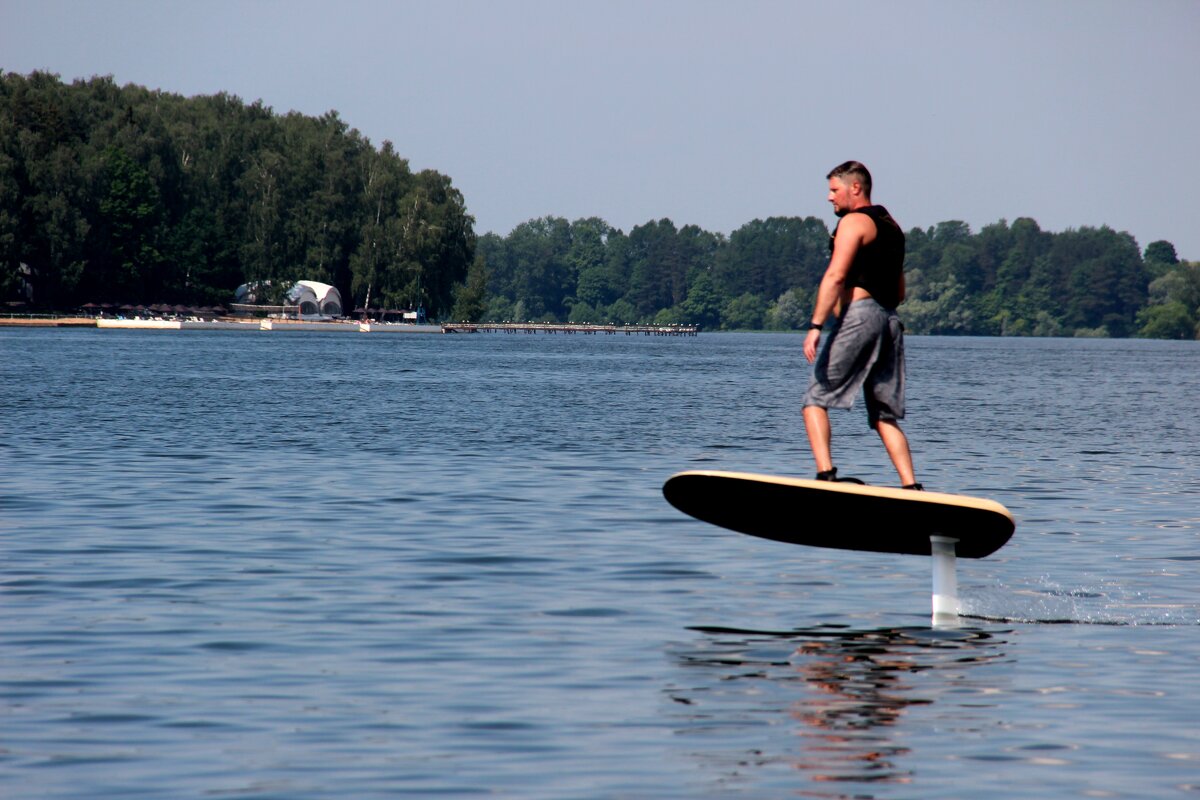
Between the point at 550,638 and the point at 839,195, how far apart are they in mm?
3321

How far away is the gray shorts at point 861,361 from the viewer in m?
10.4

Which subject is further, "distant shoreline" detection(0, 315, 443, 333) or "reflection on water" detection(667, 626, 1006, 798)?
"distant shoreline" detection(0, 315, 443, 333)

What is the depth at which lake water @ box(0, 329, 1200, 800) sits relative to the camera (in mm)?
7516

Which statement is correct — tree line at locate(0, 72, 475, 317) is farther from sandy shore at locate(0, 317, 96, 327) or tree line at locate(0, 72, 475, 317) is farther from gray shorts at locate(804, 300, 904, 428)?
gray shorts at locate(804, 300, 904, 428)

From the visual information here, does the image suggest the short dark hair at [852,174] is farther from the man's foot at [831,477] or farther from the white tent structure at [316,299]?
the white tent structure at [316,299]

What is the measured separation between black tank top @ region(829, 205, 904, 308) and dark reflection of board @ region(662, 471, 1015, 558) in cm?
126

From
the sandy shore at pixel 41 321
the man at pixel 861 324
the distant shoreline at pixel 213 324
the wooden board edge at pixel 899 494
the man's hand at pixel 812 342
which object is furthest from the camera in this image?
the distant shoreline at pixel 213 324

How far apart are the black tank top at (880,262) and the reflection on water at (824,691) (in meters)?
2.19

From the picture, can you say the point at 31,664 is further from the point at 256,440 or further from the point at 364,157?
the point at 364,157

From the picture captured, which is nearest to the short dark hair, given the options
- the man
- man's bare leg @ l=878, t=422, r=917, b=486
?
the man

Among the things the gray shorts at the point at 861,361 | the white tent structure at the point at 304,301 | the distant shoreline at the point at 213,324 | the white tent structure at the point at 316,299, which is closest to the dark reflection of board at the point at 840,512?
the gray shorts at the point at 861,361

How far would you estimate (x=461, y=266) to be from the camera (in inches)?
5394

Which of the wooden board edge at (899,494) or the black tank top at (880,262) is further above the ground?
the black tank top at (880,262)

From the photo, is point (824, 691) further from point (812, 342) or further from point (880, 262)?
point (880, 262)
